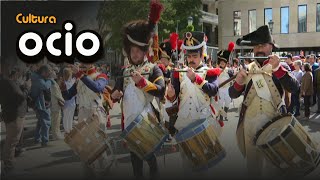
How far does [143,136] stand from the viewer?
4770 millimetres

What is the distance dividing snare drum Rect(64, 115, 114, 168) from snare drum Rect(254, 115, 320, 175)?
6.27ft

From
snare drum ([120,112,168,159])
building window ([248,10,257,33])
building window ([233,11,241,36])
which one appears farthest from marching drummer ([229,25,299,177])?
building window ([233,11,241,36])

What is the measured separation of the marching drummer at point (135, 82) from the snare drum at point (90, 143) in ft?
1.44

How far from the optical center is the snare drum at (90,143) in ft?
17.1

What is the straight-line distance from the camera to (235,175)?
17.4ft

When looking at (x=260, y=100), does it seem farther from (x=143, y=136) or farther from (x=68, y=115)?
(x=68, y=115)

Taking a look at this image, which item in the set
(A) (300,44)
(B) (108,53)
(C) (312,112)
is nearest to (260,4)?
(A) (300,44)

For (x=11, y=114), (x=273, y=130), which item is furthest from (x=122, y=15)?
(x=273, y=130)

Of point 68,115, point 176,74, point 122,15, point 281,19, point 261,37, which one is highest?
point 281,19

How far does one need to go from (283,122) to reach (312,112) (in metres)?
9.51

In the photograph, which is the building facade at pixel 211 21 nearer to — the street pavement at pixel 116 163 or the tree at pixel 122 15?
the tree at pixel 122 15

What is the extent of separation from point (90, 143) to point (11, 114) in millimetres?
1765

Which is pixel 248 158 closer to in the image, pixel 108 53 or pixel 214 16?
pixel 108 53

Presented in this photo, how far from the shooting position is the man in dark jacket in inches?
250
